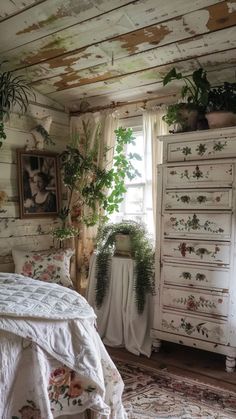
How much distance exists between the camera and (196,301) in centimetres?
271

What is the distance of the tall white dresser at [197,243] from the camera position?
2592mm

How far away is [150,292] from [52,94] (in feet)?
6.85

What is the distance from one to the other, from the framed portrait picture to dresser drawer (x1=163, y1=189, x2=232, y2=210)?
130 centimetres

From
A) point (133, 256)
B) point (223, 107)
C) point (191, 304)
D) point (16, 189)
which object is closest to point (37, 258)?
point (16, 189)

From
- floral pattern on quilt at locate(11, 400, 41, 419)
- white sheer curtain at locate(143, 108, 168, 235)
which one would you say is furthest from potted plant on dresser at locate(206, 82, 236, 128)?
floral pattern on quilt at locate(11, 400, 41, 419)

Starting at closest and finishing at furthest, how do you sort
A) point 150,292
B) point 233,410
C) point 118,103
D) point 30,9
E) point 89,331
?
1. point 89,331
2. point 233,410
3. point 30,9
4. point 150,292
5. point 118,103

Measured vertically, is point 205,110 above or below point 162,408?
above

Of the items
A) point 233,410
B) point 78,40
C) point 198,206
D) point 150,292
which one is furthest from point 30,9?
point 233,410

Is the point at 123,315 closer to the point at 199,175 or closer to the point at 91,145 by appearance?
the point at 199,175

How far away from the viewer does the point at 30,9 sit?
7.95 ft

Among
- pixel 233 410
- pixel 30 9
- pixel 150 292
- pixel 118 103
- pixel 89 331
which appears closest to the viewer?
pixel 89 331

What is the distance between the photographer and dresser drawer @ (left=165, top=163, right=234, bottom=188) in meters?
2.59

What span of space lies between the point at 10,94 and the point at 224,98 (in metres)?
1.75

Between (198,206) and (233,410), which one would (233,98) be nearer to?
(198,206)
